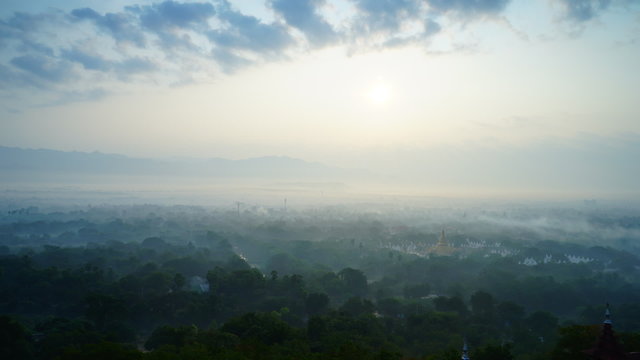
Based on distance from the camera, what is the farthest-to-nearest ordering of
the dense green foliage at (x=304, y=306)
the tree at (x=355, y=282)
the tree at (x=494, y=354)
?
1. the tree at (x=355, y=282)
2. the dense green foliage at (x=304, y=306)
3. the tree at (x=494, y=354)

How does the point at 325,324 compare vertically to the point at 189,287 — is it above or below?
above

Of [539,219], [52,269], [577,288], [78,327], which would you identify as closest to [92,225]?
[52,269]

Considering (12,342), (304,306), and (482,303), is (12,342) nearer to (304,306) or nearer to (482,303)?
(304,306)

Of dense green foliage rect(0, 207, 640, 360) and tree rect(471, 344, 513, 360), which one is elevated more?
tree rect(471, 344, 513, 360)

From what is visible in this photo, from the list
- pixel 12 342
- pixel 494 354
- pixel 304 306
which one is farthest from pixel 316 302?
pixel 12 342

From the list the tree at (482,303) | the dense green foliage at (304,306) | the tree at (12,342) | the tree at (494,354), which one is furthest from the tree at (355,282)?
the tree at (12,342)

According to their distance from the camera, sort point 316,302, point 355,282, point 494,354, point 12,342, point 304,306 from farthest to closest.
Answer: point 355,282 < point 304,306 < point 316,302 < point 12,342 < point 494,354

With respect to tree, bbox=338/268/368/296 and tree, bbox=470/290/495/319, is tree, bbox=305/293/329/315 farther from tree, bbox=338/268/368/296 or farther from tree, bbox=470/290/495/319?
tree, bbox=470/290/495/319

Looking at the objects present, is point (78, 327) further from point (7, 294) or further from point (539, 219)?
point (539, 219)

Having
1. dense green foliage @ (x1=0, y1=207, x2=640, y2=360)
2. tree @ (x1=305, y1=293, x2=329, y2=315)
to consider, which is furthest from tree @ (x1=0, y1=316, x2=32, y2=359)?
→ tree @ (x1=305, y1=293, x2=329, y2=315)

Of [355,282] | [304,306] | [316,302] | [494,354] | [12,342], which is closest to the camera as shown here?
[494,354]

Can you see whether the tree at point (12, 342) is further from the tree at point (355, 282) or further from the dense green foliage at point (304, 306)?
the tree at point (355, 282)
